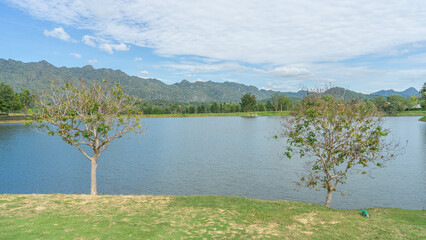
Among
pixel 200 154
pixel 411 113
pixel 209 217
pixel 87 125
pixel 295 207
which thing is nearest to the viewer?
pixel 209 217

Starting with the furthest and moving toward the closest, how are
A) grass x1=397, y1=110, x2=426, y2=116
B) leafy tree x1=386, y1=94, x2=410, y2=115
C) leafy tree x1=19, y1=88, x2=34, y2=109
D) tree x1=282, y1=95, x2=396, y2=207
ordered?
leafy tree x1=386, y1=94, x2=410, y2=115 → grass x1=397, y1=110, x2=426, y2=116 → leafy tree x1=19, y1=88, x2=34, y2=109 → tree x1=282, y1=95, x2=396, y2=207

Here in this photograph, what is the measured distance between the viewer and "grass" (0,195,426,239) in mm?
12023

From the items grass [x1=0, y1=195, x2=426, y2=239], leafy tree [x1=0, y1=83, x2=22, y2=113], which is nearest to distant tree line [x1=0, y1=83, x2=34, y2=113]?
leafy tree [x1=0, y1=83, x2=22, y2=113]

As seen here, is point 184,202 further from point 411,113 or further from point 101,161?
point 411,113

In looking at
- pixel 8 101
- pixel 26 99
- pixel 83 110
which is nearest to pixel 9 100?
pixel 8 101

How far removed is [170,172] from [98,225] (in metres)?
22.3

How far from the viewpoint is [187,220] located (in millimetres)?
14016

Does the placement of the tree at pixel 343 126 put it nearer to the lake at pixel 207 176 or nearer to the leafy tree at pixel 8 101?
the lake at pixel 207 176

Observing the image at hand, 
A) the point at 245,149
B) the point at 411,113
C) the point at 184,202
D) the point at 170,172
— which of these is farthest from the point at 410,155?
the point at 411,113

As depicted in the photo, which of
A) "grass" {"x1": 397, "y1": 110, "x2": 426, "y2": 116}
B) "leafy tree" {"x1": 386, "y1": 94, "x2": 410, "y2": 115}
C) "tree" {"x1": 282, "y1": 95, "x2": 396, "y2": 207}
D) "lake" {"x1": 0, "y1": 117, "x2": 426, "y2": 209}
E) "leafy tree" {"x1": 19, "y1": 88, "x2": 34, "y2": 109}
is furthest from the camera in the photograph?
"leafy tree" {"x1": 386, "y1": 94, "x2": 410, "y2": 115}

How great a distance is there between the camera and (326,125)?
18.2 meters

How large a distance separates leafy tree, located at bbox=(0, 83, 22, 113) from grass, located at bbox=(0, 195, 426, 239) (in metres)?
142

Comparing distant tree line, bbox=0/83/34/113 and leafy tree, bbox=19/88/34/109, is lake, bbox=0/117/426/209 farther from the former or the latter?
distant tree line, bbox=0/83/34/113

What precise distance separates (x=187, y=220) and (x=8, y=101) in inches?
6144
